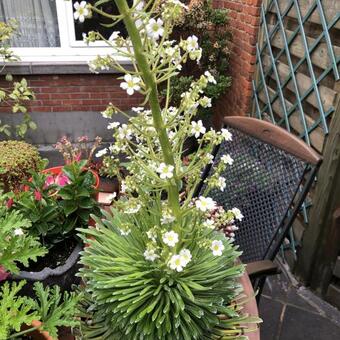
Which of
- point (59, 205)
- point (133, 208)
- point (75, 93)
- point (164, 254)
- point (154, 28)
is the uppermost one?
point (154, 28)

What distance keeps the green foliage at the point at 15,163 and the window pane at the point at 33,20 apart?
1523mm

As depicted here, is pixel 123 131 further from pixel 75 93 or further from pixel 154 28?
pixel 75 93

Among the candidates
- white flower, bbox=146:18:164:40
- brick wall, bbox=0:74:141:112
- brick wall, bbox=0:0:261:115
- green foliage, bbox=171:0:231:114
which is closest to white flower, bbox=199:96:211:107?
white flower, bbox=146:18:164:40

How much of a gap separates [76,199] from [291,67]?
1.65 metres

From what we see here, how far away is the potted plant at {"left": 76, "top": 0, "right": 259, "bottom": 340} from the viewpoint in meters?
1.09

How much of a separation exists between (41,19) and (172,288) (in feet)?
11.7

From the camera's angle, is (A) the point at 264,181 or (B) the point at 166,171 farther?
(A) the point at 264,181

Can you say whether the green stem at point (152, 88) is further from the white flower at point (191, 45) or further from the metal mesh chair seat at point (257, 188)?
the metal mesh chair seat at point (257, 188)

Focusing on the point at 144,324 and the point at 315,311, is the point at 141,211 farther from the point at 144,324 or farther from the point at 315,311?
the point at 315,311

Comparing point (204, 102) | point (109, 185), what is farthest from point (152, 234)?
point (109, 185)

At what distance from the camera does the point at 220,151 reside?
206 cm

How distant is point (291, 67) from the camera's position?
2459 mm

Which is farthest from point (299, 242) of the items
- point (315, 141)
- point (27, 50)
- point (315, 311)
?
point (27, 50)

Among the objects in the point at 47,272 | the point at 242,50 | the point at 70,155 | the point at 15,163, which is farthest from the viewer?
the point at 242,50
